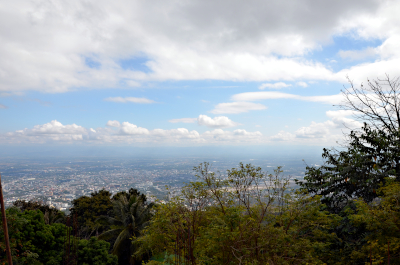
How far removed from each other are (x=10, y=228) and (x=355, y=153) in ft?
61.6

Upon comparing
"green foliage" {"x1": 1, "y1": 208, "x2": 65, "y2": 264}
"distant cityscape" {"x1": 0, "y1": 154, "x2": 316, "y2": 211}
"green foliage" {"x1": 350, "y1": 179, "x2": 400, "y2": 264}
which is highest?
"green foliage" {"x1": 350, "y1": 179, "x2": 400, "y2": 264}

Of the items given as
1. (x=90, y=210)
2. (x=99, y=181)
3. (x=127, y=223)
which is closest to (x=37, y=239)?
(x=127, y=223)

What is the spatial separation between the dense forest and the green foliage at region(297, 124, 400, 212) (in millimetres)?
47

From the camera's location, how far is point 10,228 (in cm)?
1109

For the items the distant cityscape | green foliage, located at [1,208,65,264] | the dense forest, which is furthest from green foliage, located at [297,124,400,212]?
green foliage, located at [1,208,65,264]

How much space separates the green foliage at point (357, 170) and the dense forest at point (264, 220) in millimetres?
47

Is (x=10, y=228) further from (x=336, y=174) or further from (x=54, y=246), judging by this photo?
(x=336, y=174)

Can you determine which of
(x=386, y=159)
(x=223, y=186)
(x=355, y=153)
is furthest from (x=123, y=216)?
(x=386, y=159)

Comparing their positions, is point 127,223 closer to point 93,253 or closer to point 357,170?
point 93,253

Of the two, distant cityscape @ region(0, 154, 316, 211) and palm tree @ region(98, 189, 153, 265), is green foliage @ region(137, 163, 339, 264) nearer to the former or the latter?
distant cityscape @ region(0, 154, 316, 211)

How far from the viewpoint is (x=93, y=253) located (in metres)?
15.1

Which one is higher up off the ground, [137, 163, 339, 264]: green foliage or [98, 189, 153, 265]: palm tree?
[137, 163, 339, 264]: green foliage

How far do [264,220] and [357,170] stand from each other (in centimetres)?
735

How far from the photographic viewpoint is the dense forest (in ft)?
24.1
